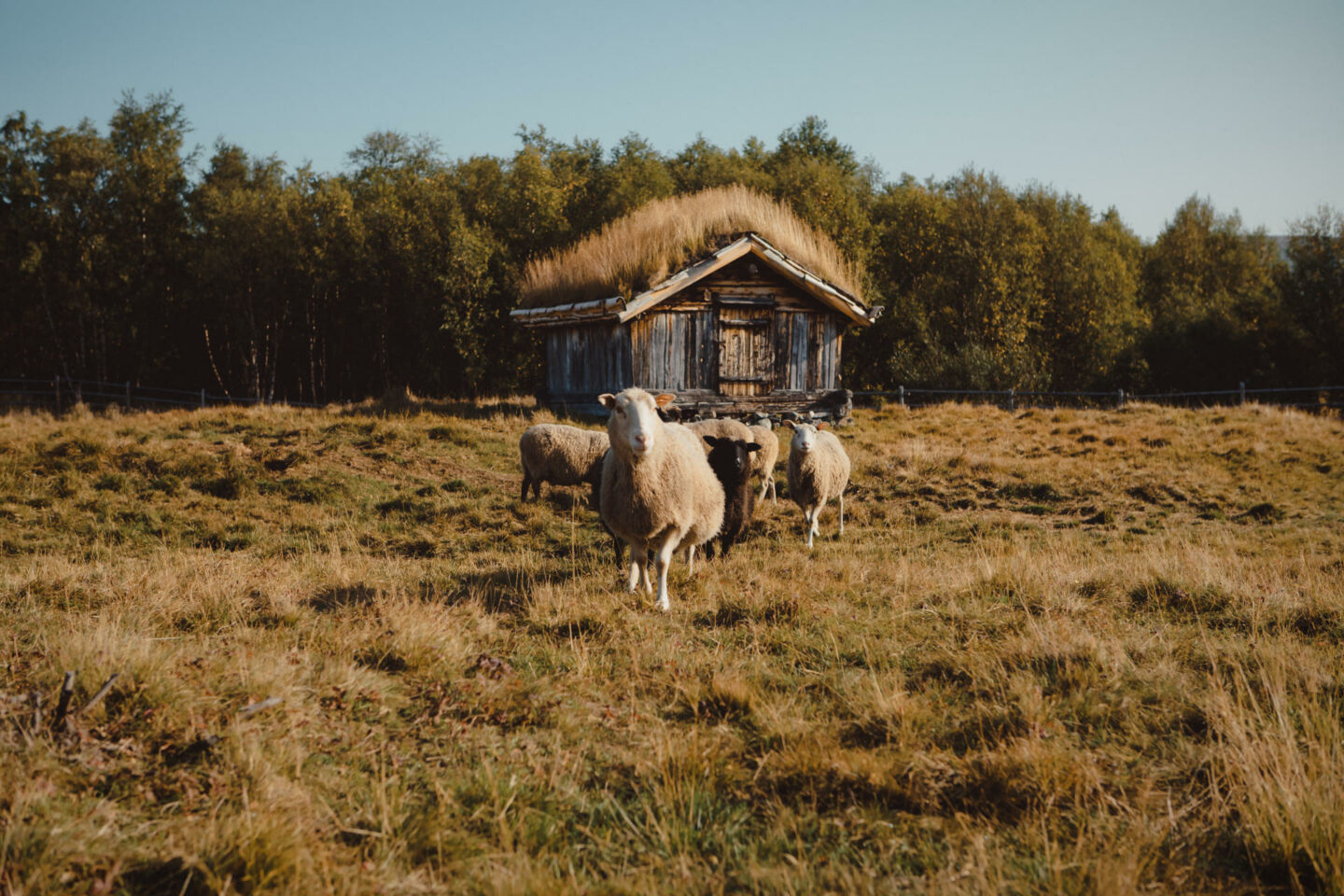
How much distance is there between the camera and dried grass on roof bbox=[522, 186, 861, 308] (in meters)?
18.8

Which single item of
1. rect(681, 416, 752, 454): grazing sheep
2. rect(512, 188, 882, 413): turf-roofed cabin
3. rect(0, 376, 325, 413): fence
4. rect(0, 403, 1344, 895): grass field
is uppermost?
rect(512, 188, 882, 413): turf-roofed cabin

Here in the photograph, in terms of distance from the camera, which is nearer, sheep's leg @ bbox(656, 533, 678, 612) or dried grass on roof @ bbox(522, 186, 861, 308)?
sheep's leg @ bbox(656, 533, 678, 612)

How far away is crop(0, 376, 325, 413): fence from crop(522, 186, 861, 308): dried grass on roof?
1199 centimetres

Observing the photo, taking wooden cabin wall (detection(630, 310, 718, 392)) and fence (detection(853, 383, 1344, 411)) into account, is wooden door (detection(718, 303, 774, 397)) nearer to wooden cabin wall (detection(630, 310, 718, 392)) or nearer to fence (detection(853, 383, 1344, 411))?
wooden cabin wall (detection(630, 310, 718, 392))

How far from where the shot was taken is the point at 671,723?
4.24m

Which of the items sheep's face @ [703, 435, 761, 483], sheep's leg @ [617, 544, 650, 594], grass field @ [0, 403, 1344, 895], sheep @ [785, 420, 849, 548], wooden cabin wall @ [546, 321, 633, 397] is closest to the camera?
grass field @ [0, 403, 1344, 895]

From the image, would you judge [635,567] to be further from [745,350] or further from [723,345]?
[745,350]

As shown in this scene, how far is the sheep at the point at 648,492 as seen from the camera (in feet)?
23.4

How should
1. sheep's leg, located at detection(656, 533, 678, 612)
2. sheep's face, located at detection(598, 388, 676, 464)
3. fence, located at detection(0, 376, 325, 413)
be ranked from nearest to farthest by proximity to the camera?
sheep's leg, located at detection(656, 533, 678, 612)
sheep's face, located at detection(598, 388, 676, 464)
fence, located at detection(0, 376, 325, 413)

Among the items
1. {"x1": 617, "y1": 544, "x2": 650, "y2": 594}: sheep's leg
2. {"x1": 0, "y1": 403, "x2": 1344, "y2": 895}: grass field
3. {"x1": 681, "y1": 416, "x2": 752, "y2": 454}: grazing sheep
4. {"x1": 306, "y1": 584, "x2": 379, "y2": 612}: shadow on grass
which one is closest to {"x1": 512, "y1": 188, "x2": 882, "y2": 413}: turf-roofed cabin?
{"x1": 681, "y1": 416, "x2": 752, "y2": 454}: grazing sheep

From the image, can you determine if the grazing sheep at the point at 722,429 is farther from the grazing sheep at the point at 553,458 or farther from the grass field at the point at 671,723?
the grass field at the point at 671,723

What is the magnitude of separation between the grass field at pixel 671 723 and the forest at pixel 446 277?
85.7ft

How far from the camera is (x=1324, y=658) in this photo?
500 centimetres

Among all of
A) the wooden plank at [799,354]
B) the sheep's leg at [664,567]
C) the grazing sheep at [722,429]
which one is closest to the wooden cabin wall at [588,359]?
the wooden plank at [799,354]
